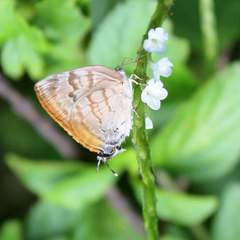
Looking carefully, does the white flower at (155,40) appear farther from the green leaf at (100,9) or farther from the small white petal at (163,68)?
the green leaf at (100,9)

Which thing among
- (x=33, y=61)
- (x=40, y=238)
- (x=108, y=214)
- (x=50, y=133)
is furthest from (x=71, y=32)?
(x=40, y=238)

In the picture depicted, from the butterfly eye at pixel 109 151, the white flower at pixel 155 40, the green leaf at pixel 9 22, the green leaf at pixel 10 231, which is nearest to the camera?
the white flower at pixel 155 40

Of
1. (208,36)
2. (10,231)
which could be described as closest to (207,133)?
(208,36)

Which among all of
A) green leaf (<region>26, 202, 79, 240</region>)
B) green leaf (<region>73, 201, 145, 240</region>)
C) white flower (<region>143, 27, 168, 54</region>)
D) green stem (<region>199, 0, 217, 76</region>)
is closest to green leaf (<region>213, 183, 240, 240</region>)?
green leaf (<region>73, 201, 145, 240</region>)

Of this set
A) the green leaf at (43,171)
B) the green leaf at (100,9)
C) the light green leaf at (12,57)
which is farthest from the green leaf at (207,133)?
the light green leaf at (12,57)

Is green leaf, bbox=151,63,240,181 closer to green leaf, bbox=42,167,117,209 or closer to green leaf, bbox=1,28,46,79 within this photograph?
green leaf, bbox=42,167,117,209

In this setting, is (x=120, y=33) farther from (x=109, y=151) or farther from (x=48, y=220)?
(x=48, y=220)
